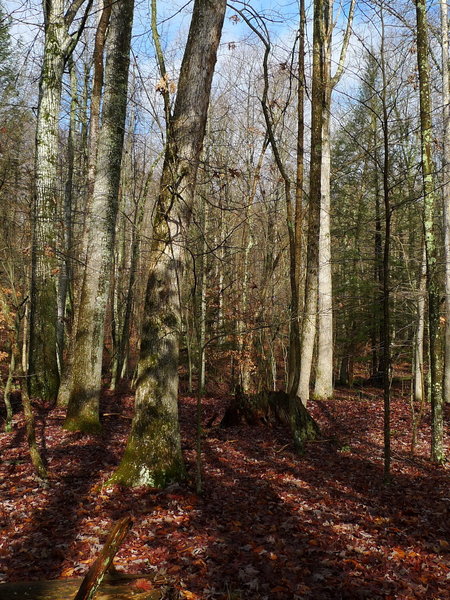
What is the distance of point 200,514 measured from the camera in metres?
4.66

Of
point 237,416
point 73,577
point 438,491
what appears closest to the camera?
point 73,577

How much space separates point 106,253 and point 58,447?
10.9 ft

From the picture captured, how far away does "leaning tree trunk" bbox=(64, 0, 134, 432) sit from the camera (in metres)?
7.71

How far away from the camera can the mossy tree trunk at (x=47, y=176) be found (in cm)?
884

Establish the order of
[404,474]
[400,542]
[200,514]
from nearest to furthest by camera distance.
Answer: [400,542] → [200,514] → [404,474]

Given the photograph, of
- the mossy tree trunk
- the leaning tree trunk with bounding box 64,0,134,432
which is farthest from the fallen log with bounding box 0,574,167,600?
the mossy tree trunk

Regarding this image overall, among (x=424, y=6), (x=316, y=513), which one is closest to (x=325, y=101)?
(x=424, y=6)

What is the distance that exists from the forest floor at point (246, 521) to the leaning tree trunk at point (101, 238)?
27.2 inches

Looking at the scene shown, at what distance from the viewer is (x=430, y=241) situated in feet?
22.4

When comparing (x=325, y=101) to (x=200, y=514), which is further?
(x=325, y=101)

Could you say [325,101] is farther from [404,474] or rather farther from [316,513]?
[316,513]

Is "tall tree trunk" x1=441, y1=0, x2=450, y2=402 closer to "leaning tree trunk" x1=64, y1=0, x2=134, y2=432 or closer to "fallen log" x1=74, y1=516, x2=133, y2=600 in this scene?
"leaning tree trunk" x1=64, y1=0, x2=134, y2=432

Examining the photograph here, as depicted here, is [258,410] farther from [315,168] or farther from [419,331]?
[419,331]

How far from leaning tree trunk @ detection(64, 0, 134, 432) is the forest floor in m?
0.69
